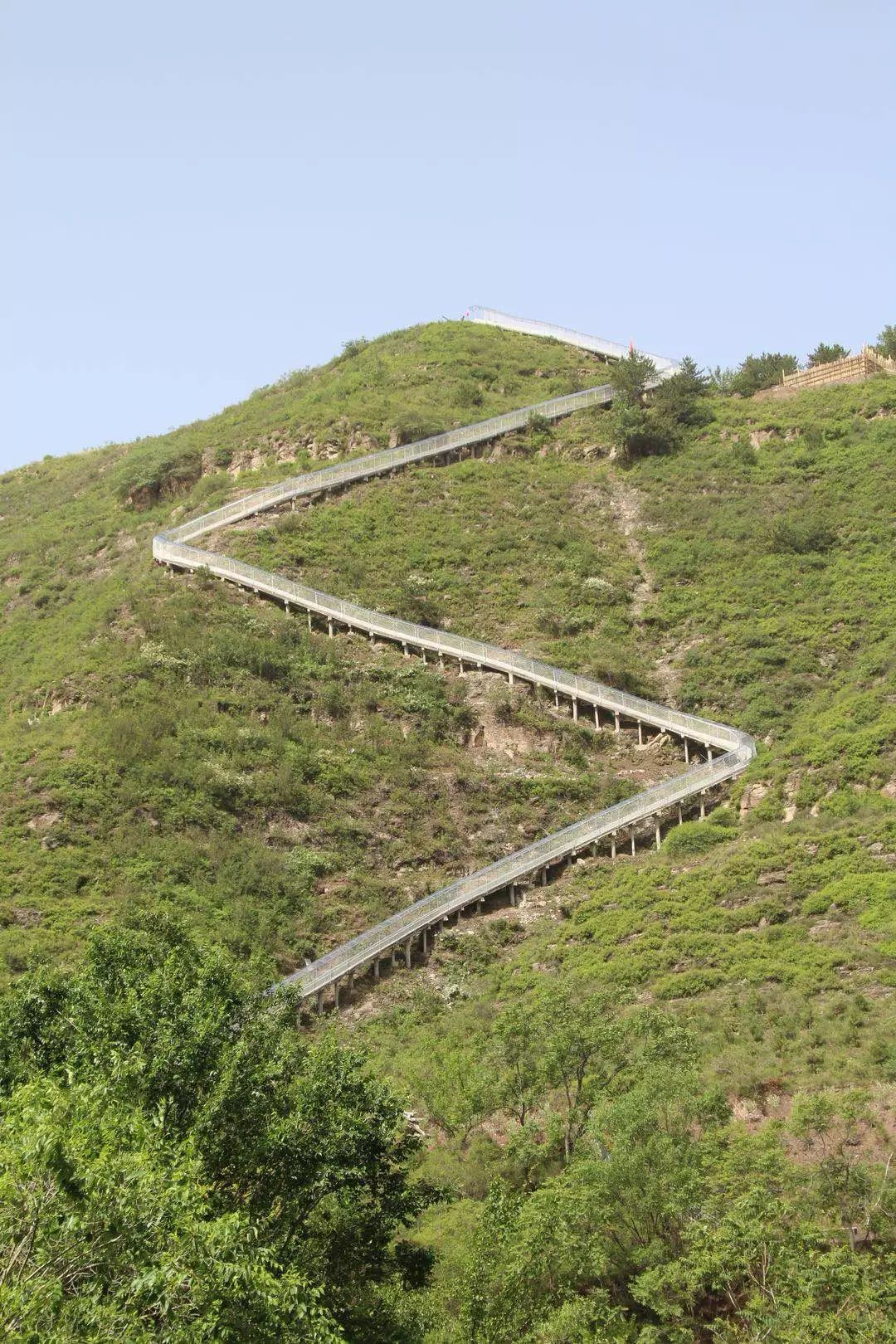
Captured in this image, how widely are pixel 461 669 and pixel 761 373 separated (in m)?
31.6

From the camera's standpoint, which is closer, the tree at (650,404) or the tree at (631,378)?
the tree at (650,404)

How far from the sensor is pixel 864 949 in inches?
1271

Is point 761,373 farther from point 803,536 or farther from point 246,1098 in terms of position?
point 246,1098

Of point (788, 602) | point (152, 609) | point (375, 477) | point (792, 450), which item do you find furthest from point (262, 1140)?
point (792, 450)

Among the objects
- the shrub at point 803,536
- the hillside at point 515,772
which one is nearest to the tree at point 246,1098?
the hillside at point 515,772

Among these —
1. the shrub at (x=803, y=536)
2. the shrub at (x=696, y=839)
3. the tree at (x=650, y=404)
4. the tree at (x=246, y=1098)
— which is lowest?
the shrub at (x=696, y=839)

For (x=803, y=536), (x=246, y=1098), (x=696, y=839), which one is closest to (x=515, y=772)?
(x=696, y=839)

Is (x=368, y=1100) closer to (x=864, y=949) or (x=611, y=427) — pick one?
(x=864, y=949)

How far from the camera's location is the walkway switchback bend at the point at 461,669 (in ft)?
Result: 126

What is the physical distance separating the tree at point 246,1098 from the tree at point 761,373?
56.1 m

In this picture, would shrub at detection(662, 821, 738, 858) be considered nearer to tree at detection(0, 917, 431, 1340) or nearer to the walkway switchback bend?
the walkway switchback bend

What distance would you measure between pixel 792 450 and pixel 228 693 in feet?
94.3

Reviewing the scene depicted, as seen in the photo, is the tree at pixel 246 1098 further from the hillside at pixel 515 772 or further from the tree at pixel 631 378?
the tree at pixel 631 378

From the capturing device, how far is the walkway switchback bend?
3831 centimetres
